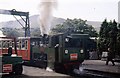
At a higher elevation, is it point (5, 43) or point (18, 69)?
point (5, 43)

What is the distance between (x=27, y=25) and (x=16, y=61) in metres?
15.8

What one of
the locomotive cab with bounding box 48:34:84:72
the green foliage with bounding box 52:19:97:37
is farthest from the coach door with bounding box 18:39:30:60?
the green foliage with bounding box 52:19:97:37

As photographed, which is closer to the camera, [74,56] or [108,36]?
[74,56]

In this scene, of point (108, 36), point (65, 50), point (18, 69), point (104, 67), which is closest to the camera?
point (104, 67)

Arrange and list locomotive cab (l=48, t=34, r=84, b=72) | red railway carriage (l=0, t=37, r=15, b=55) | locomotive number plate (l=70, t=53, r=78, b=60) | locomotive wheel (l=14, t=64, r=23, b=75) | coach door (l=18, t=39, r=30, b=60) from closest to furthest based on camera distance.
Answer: red railway carriage (l=0, t=37, r=15, b=55) → locomotive wheel (l=14, t=64, r=23, b=75) → locomotive cab (l=48, t=34, r=84, b=72) → locomotive number plate (l=70, t=53, r=78, b=60) → coach door (l=18, t=39, r=30, b=60)

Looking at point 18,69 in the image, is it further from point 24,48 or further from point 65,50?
point 24,48

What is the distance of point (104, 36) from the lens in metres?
26.3

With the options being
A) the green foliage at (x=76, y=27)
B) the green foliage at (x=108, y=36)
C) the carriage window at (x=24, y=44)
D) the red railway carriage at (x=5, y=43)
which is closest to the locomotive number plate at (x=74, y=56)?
the red railway carriage at (x=5, y=43)

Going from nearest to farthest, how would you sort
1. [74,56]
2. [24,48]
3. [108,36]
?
[74,56]
[24,48]
[108,36]

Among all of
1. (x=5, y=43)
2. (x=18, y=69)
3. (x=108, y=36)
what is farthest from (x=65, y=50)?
(x=108, y=36)

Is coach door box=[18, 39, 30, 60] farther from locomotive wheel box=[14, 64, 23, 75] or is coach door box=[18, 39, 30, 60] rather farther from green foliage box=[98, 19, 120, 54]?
green foliage box=[98, 19, 120, 54]

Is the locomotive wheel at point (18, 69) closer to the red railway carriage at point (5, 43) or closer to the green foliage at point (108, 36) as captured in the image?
the red railway carriage at point (5, 43)

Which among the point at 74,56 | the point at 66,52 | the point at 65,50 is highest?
the point at 65,50

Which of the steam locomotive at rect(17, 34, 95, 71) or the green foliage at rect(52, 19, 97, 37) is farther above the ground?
the green foliage at rect(52, 19, 97, 37)
